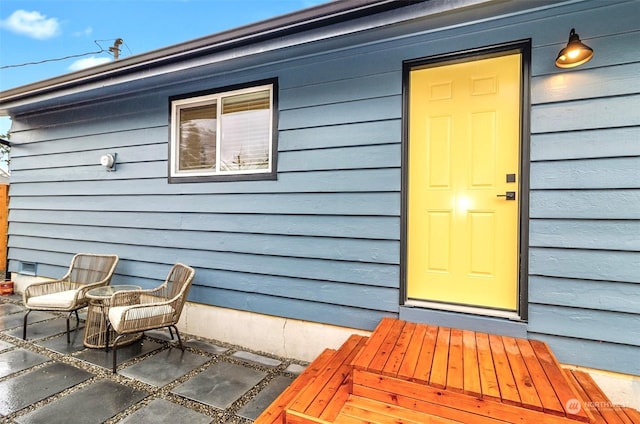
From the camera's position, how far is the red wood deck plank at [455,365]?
1.59 metres

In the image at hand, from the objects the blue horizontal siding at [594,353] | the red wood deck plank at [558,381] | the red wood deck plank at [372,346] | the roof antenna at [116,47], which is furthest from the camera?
the roof antenna at [116,47]

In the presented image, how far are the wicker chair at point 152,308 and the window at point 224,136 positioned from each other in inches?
42.7

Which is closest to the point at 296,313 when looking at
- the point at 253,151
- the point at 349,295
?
the point at 349,295

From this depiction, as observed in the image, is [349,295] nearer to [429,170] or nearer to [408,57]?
[429,170]

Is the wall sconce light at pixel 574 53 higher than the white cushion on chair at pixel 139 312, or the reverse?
the wall sconce light at pixel 574 53

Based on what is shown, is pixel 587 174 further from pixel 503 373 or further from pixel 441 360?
pixel 441 360

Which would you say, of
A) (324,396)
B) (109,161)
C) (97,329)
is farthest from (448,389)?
(109,161)

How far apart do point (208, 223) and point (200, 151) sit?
81 cm

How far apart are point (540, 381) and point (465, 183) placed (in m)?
1.33

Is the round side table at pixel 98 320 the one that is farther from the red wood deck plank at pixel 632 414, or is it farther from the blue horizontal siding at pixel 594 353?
the red wood deck plank at pixel 632 414

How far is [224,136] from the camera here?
10.9 ft

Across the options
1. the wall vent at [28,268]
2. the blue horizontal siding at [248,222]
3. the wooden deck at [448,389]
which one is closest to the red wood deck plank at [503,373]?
the wooden deck at [448,389]

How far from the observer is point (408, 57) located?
2488 mm

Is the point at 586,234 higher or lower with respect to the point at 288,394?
higher
